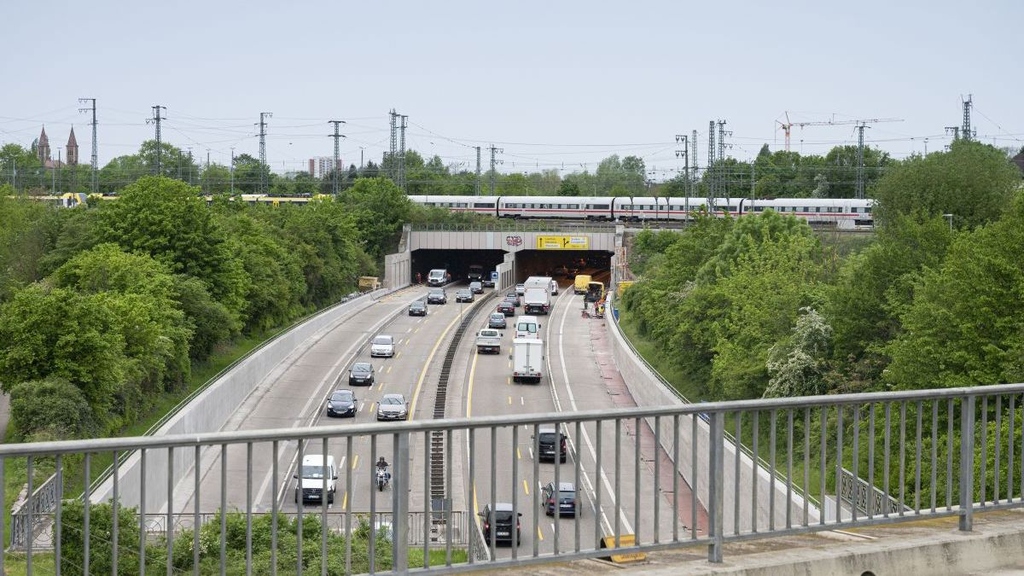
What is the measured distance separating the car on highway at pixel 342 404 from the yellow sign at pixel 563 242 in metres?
58.1

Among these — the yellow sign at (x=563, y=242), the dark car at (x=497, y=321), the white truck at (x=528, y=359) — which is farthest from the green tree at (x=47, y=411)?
the yellow sign at (x=563, y=242)

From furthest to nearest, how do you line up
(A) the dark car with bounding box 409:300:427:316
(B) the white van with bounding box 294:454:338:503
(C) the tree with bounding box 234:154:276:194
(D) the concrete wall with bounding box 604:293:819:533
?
(C) the tree with bounding box 234:154:276:194
(A) the dark car with bounding box 409:300:427:316
(D) the concrete wall with bounding box 604:293:819:533
(B) the white van with bounding box 294:454:338:503

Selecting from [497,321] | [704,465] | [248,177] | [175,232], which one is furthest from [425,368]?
[248,177]

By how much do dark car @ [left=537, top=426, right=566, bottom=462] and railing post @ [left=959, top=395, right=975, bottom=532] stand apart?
2.31 m

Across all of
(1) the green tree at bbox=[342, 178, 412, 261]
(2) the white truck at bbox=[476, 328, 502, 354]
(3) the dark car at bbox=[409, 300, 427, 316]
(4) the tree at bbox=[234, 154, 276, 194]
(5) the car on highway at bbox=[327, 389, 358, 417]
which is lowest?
(5) the car on highway at bbox=[327, 389, 358, 417]

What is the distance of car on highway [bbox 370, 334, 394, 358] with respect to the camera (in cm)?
6238

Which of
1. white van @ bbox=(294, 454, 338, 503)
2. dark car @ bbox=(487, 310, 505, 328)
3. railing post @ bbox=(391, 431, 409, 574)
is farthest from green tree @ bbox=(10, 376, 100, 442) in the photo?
dark car @ bbox=(487, 310, 505, 328)

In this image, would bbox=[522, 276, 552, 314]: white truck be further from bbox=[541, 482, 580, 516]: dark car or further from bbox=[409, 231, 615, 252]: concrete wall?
bbox=[541, 482, 580, 516]: dark car

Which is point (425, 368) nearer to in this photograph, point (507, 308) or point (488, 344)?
point (488, 344)

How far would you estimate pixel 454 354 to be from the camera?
64.2 metres

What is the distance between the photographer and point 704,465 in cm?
702

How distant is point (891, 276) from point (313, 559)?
24.6 metres

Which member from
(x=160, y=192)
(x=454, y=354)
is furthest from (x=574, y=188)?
(x=160, y=192)

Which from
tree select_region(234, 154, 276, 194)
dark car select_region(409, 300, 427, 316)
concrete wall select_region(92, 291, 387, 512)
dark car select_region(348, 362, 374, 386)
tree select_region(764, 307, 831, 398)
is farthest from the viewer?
tree select_region(234, 154, 276, 194)
